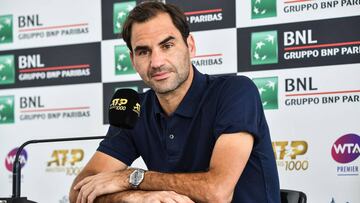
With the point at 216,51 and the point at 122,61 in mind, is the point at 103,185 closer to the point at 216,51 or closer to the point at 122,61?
the point at 216,51

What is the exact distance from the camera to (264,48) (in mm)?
3117

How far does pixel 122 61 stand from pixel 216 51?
1.89ft

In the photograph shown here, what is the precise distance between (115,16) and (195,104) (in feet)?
5.66

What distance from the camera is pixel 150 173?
1.73 m

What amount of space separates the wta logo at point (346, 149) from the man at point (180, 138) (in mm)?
1144

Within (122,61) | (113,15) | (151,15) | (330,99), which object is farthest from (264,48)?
(151,15)

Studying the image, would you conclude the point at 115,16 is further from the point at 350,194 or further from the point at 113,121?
the point at 113,121

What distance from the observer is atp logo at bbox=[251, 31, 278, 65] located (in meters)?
3.10

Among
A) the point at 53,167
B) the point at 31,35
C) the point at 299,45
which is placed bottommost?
the point at 53,167

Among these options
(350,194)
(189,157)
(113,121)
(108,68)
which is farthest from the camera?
(108,68)

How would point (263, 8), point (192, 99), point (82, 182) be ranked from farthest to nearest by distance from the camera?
1. point (263, 8)
2. point (192, 99)
3. point (82, 182)

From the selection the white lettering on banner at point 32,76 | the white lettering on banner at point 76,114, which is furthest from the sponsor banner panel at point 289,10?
the white lettering on banner at point 32,76

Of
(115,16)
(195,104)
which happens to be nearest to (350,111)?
(195,104)

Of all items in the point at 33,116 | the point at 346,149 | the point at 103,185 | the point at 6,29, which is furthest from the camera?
the point at 6,29
